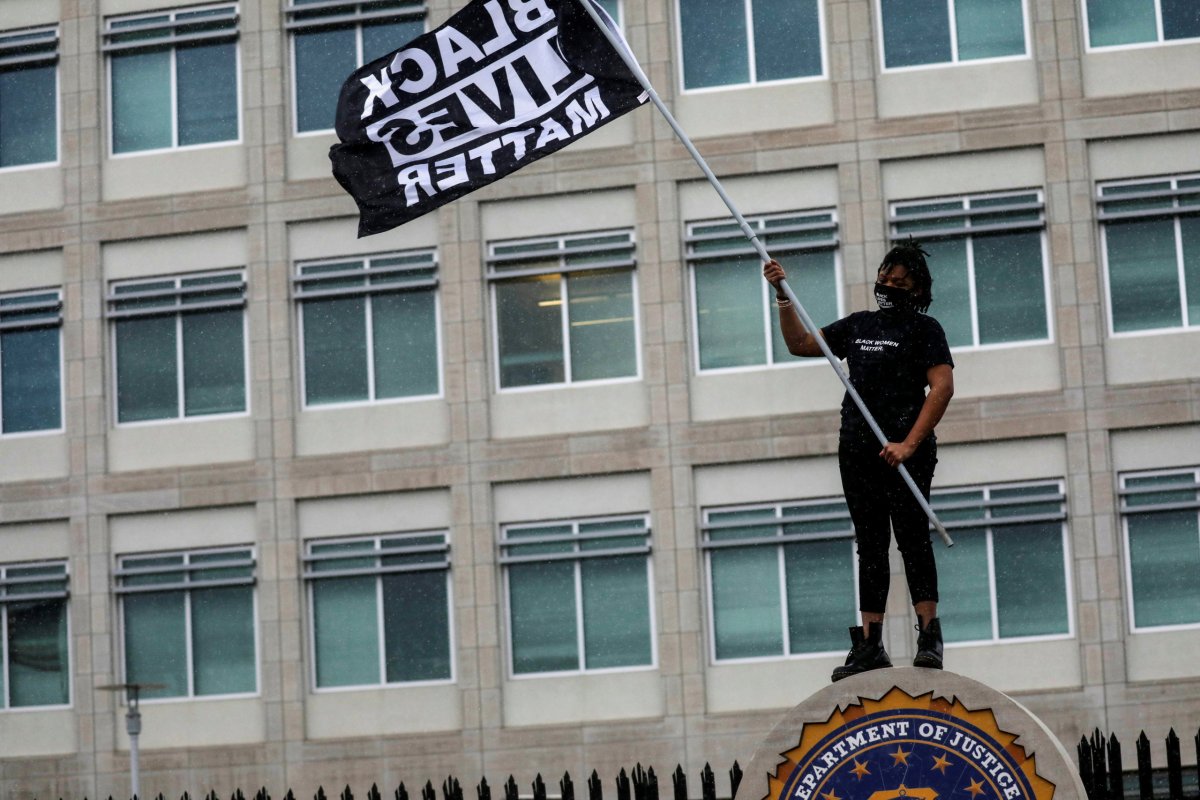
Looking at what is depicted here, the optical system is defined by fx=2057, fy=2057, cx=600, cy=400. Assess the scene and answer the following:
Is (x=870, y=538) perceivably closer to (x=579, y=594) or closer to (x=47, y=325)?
(x=579, y=594)

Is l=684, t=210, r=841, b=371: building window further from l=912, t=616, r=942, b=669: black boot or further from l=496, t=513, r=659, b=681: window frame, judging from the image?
l=912, t=616, r=942, b=669: black boot

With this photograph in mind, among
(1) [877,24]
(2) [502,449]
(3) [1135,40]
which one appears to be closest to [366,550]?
(2) [502,449]

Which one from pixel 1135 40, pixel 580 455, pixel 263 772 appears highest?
pixel 1135 40

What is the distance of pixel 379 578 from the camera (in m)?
27.7

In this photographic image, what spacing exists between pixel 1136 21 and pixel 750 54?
5.02m

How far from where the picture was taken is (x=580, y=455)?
27078mm

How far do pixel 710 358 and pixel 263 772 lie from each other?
26.6 ft

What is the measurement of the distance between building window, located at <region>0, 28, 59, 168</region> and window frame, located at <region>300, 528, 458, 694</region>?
6928 mm

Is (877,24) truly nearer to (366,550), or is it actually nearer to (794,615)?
(794,615)

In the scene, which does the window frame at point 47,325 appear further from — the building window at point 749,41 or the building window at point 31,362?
the building window at point 749,41

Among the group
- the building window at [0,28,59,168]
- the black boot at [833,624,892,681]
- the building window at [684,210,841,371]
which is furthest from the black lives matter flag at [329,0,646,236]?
the building window at [0,28,59,168]

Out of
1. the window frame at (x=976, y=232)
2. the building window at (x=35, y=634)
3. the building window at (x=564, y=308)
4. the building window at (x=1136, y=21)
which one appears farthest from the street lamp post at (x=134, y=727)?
the building window at (x=1136, y=21)

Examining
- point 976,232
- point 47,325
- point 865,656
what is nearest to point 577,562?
point 976,232

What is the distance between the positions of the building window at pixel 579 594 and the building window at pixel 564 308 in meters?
2.09
